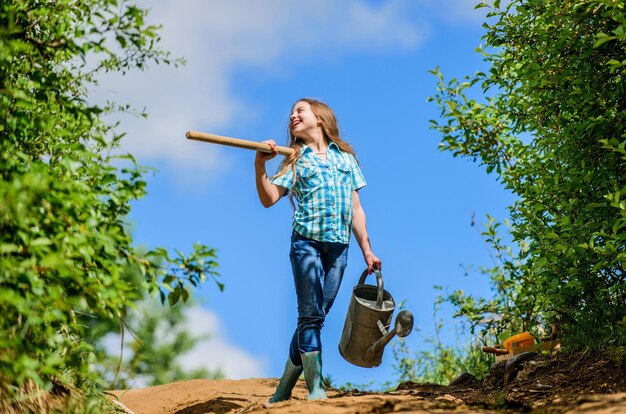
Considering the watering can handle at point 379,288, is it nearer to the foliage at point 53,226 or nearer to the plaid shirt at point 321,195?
the plaid shirt at point 321,195

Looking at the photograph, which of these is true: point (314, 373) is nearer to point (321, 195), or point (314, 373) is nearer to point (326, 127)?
point (321, 195)

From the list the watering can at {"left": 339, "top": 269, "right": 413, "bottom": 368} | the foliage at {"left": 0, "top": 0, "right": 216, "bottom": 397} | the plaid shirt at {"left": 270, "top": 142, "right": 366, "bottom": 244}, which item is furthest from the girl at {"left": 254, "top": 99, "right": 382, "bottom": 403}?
the foliage at {"left": 0, "top": 0, "right": 216, "bottom": 397}

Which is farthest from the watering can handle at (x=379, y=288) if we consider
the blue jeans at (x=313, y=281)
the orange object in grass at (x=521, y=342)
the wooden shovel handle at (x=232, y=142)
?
the orange object in grass at (x=521, y=342)

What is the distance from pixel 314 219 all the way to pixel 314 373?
43.1 inches

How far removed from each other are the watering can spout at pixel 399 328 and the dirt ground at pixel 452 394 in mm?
407

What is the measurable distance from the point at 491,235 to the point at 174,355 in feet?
30.6

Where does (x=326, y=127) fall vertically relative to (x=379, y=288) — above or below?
above

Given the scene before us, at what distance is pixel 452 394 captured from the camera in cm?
711

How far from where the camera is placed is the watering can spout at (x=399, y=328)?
19.0 feet

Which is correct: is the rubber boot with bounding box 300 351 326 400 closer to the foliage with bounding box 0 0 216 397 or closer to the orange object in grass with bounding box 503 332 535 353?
the foliage with bounding box 0 0 216 397

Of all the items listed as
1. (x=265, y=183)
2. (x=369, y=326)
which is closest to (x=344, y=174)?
(x=265, y=183)

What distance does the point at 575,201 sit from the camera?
6547 mm

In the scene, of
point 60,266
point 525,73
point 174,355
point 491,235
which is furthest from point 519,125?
point 174,355

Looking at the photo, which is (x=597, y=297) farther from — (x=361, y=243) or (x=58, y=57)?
(x=58, y=57)
